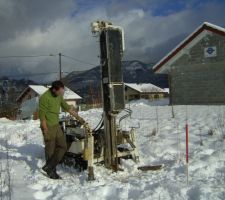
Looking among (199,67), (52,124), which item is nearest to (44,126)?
(52,124)

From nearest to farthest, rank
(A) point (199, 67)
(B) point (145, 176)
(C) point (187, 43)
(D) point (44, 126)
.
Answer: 1. (B) point (145, 176)
2. (D) point (44, 126)
3. (A) point (199, 67)
4. (C) point (187, 43)

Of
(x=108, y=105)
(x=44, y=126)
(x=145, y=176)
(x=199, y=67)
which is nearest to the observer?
(x=145, y=176)

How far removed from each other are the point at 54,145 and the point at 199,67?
1654 centimetres

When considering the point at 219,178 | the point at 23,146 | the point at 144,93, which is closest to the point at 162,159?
the point at 219,178

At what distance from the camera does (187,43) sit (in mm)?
24109

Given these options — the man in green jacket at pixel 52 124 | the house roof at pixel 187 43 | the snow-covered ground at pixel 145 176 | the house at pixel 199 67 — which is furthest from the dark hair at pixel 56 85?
the house roof at pixel 187 43

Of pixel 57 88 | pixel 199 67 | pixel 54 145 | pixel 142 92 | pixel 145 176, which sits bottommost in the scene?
pixel 145 176

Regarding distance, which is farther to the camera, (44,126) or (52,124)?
(52,124)

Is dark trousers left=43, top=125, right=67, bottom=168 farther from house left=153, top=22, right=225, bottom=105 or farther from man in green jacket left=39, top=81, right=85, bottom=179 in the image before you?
house left=153, top=22, right=225, bottom=105

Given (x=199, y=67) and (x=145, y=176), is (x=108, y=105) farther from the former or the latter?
(x=199, y=67)

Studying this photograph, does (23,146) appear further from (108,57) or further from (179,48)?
(179,48)

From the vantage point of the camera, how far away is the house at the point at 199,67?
2261 centimetres

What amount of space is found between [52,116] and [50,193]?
1975 millimetres

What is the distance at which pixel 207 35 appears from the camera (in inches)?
914
